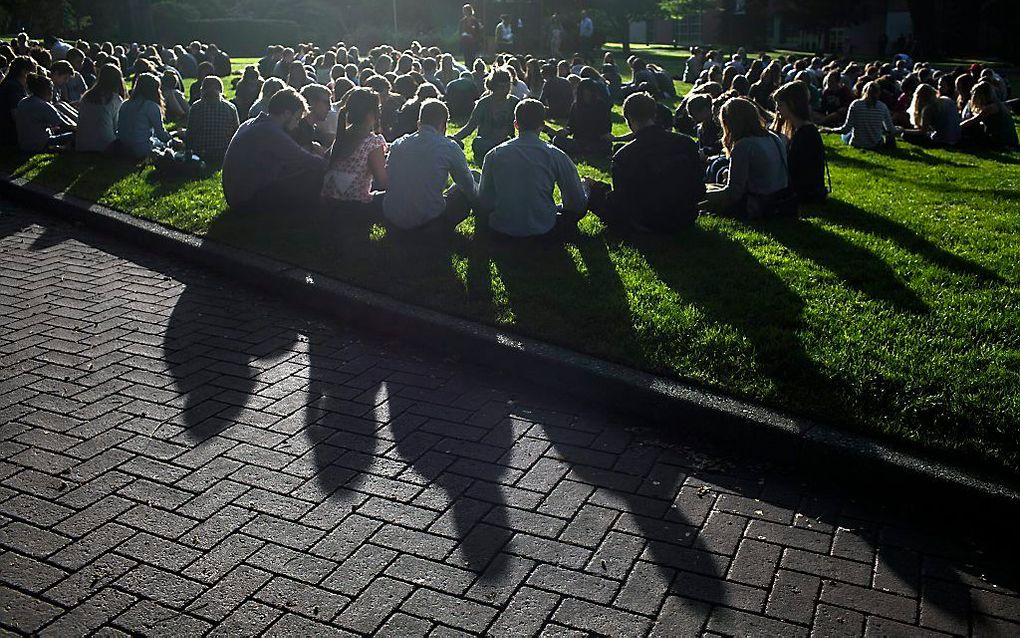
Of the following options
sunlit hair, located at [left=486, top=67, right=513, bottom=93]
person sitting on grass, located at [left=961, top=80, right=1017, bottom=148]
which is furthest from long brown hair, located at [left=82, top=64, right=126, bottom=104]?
person sitting on grass, located at [left=961, top=80, right=1017, bottom=148]

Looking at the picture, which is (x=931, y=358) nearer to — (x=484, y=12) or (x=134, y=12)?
(x=484, y=12)

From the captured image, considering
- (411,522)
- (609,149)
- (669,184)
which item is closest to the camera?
(411,522)

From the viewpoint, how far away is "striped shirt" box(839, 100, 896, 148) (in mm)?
15359

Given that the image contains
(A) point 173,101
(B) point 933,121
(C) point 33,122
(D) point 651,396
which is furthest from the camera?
(A) point 173,101

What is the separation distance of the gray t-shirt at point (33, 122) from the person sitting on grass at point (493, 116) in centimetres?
619

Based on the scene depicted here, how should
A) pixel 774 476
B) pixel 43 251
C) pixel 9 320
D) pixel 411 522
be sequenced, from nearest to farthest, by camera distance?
1. pixel 411 522
2. pixel 774 476
3. pixel 9 320
4. pixel 43 251

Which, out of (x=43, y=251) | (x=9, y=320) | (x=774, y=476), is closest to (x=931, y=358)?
(x=774, y=476)

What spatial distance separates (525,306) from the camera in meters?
7.38

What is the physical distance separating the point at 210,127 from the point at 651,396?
9380mm

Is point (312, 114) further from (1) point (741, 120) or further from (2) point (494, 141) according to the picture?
(1) point (741, 120)

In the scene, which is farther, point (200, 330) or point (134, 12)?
point (134, 12)

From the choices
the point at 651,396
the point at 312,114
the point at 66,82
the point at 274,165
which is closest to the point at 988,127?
the point at 312,114

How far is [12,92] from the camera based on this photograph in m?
15.3

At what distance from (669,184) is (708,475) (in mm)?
4329
